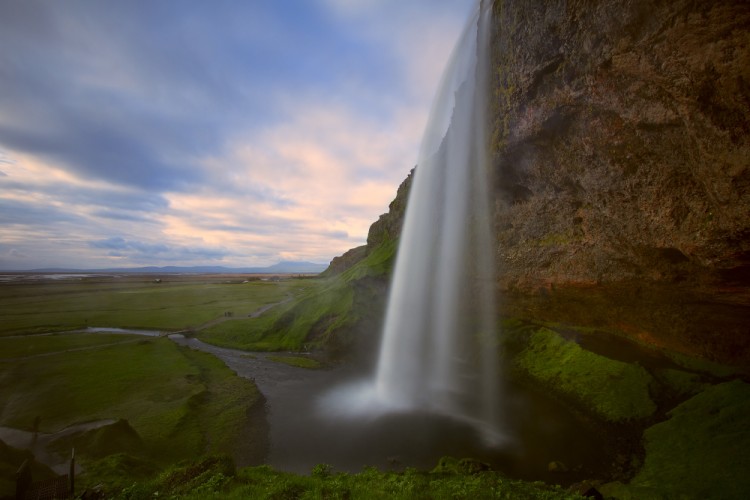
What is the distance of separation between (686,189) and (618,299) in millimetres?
12692

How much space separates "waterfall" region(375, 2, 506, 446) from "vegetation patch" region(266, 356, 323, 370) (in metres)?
8.64

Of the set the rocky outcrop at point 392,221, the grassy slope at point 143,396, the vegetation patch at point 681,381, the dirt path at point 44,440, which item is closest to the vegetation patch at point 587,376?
the vegetation patch at point 681,381

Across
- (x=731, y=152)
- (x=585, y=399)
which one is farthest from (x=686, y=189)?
(x=585, y=399)

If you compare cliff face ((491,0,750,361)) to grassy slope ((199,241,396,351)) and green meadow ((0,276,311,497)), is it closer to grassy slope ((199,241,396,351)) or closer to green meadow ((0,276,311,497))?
grassy slope ((199,241,396,351))

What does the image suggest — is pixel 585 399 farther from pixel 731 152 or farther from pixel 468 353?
pixel 731 152

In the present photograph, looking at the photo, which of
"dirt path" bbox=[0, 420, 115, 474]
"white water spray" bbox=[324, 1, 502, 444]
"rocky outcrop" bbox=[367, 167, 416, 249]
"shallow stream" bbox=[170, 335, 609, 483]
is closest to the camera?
"dirt path" bbox=[0, 420, 115, 474]

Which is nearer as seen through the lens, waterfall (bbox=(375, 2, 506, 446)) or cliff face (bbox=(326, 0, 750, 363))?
cliff face (bbox=(326, 0, 750, 363))

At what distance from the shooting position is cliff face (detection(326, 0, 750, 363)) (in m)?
17.1

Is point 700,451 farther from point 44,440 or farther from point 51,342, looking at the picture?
point 51,342

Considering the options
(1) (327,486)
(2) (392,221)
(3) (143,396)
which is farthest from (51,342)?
(2) (392,221)

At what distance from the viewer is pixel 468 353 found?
4328 cm

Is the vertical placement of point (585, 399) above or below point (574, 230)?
below

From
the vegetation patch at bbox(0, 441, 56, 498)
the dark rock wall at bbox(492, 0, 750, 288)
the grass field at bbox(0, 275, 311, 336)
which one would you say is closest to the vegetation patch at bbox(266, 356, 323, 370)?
the vegetation patch at bbox(0, 441, 56, 498)

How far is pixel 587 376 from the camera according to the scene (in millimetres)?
31078
